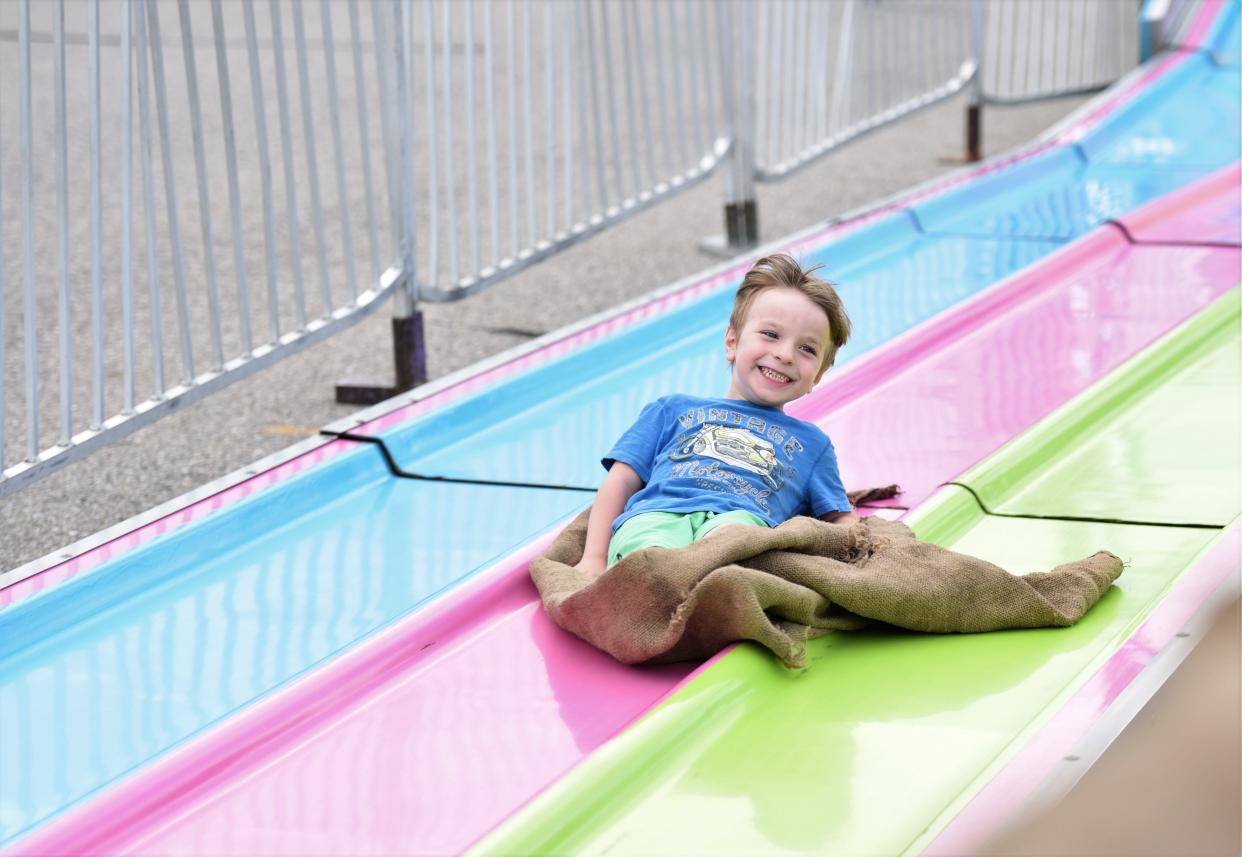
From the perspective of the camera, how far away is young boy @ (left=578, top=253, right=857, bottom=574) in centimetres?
256

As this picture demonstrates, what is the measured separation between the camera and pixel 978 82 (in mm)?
7570

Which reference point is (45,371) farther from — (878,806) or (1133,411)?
(878,806)

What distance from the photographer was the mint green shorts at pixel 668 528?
2.43 meters

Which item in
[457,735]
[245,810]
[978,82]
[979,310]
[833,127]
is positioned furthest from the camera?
[978,82]

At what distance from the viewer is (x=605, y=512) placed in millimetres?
2627

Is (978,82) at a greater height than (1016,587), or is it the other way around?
(978,82)

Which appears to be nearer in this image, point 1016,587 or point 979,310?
point 1016,587

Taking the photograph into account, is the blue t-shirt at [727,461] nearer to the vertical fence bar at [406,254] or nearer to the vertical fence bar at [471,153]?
the vertical fence bar at [406,254]

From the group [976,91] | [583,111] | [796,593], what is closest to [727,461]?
[796,593]

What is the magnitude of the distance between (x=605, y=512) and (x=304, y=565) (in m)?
0.56

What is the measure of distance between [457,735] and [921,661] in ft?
2.17

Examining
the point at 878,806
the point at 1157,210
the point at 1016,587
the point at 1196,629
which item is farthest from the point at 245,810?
the point at 1157,210

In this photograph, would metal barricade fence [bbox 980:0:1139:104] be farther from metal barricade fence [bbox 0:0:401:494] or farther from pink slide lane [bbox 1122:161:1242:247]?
metal barricade fence [bbox 0:0:401:494]

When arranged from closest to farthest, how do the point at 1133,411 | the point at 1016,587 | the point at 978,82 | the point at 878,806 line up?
the point at 878,806
the point at 1016,587
the point at 1133,411
the point at 978,82
